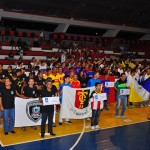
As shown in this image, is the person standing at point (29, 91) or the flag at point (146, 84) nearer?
A: the person standing at point (29, 91)

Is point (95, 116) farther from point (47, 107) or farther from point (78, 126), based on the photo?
point (47, 107)

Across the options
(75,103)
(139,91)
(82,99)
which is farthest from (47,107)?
(139,91)

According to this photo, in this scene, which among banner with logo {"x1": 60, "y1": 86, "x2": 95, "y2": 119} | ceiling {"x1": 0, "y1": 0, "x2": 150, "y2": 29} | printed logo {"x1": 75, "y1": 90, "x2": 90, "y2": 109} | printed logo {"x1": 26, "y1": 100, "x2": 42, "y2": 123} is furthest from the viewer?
ceiling {"x1": 0, "y1": 0, "x2": 150, "y2": 29}

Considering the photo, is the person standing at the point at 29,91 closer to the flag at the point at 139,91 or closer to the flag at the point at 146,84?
the flag at the point at 139,91

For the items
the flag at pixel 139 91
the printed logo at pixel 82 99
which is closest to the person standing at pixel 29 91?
the printed logo at pixel 82 99

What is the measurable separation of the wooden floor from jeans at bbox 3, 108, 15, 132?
227mm

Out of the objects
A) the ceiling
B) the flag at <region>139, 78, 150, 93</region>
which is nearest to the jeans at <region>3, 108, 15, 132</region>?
the flag at <region>139, 78, 150, 93</region>

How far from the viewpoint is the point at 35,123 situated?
8.38m

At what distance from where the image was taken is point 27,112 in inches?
324

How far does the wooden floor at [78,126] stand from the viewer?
7.52 m

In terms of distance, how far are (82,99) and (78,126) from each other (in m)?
1.05

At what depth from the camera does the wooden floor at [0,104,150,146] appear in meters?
7.52

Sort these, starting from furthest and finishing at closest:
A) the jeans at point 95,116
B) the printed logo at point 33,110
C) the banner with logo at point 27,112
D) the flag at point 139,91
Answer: the flag at point 139,91 < the jeans at point 95,116 < the printed logo at point 33,110 < the banner with logo at point 27,112

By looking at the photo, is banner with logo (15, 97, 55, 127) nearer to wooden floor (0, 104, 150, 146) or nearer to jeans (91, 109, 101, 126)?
wooden floor (0, 104, 150, 146)
